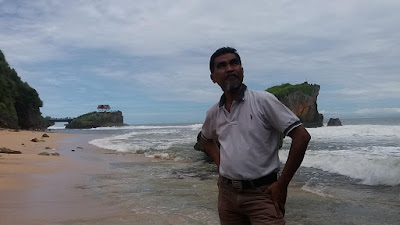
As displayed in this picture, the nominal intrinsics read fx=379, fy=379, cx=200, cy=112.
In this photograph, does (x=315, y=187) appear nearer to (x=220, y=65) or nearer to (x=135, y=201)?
(x=135, y=201)

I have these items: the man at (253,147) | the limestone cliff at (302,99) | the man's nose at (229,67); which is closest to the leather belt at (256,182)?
the man at (253,147)

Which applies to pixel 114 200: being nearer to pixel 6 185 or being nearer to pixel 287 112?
pixel 6 185

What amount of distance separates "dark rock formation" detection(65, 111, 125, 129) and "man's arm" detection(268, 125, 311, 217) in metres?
94.3

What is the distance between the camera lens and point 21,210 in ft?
20.0

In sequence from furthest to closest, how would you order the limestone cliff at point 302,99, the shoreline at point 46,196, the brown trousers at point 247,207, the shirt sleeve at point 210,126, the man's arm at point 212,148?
the limestone cliff at point 302,99, the shoreline at point 46,196, the man's arm at point 212,148, the shirt sleeve at point 210,126, the brown trousers at point 247,207

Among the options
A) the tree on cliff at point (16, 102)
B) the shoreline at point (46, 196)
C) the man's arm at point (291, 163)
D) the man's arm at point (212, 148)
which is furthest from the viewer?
the tree on cliff at point (16, 102)

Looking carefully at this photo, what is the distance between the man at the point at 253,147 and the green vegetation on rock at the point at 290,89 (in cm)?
4241

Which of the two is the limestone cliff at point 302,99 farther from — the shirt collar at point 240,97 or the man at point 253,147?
the man at point 253,147

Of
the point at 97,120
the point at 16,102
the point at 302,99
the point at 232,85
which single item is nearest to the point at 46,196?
the point at 232,85

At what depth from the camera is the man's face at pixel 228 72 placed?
2787mm

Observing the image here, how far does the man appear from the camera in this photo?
2551mm

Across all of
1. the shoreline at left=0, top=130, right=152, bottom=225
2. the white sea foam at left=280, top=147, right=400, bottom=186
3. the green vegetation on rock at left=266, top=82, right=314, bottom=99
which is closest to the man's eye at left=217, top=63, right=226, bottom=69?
the shoreline at left=0, top=130, right=152, bottom=225

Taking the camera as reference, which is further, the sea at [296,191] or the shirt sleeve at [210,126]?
the sea at [296,191]

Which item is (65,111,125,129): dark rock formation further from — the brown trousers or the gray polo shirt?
the gray polo shirt
